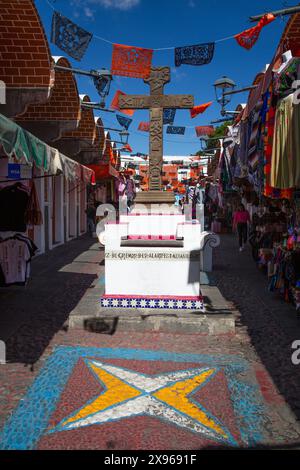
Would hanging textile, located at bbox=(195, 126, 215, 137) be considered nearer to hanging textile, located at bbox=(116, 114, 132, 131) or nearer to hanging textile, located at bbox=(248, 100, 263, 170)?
hanging textile, located at bbox=(116, 114, 132, 131)

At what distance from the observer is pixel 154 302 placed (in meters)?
6.31

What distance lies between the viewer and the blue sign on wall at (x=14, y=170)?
7.76 m

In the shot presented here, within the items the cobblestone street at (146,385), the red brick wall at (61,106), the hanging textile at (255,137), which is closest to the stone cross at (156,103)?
the red brick wall at (61,106)

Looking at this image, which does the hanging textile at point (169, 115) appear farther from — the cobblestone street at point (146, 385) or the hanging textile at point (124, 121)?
the cobblestone street at point (146, 385)

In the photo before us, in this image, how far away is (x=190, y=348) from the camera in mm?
5301

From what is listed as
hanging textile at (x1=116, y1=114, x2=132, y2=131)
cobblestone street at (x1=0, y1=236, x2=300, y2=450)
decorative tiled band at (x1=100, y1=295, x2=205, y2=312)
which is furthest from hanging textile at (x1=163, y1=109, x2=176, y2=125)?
decorative tiled band at (x1=100, y1=295, x2=205, y2=312)

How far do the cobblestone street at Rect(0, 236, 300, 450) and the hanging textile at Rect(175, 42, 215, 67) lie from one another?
24.2 ft

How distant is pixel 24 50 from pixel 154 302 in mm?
6189

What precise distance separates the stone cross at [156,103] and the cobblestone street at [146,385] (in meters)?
6.68

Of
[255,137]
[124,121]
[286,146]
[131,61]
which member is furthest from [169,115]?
[286,146]

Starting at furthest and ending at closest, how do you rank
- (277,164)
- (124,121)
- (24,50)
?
(124,121)
(24,50)
(277,164)

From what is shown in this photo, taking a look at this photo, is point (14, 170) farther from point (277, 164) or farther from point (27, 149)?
point (277, 164)

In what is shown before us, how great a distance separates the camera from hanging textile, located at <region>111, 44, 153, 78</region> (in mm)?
11180
